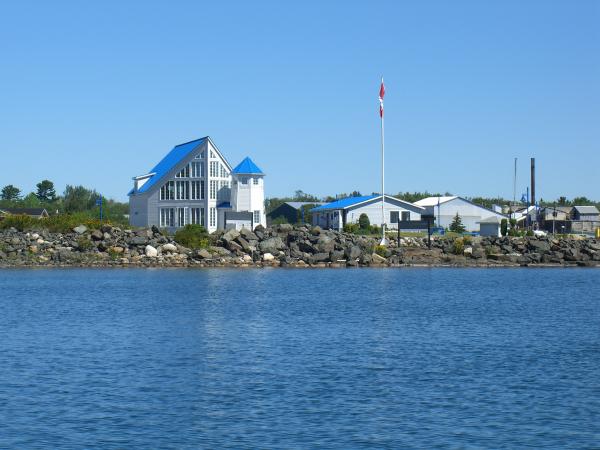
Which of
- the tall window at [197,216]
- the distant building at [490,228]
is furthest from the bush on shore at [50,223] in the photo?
the distant building at [490,228]

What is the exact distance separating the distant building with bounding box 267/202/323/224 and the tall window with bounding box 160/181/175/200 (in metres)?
43.1

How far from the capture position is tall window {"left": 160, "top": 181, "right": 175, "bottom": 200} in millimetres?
99062

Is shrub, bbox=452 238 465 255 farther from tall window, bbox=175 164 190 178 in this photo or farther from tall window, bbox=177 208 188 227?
tall window, bbox=175 164 190 178

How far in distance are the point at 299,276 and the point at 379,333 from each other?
121 ft

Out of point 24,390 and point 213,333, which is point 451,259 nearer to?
point 213,333

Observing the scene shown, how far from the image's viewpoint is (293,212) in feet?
481

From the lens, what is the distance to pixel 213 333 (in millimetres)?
38219

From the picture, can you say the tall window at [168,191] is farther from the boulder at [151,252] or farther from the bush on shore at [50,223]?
the boulder at [151,252]

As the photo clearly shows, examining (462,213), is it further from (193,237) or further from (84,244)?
(84,244)

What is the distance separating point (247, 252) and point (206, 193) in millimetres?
13920

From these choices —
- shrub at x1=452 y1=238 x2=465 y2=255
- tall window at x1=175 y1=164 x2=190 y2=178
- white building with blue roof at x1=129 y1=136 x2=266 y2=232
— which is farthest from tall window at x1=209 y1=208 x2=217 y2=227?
shrub at x1=452 y1=238 x2=465 y2=255

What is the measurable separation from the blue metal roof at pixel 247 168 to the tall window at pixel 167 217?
8722 mm

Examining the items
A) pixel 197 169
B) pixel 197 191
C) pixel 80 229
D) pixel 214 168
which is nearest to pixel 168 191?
pixel 197 191

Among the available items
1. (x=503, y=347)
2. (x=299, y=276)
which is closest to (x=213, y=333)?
(x=503, y=347)
